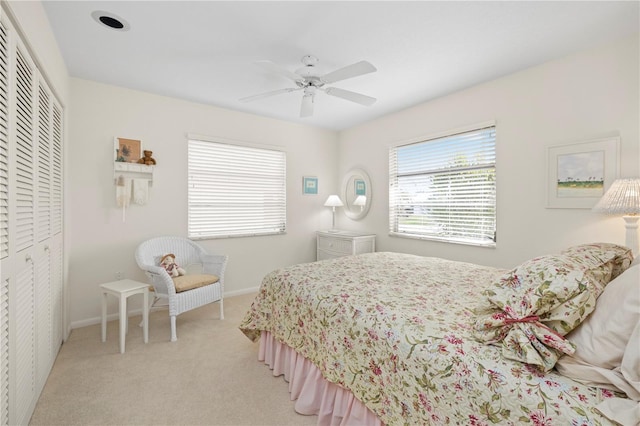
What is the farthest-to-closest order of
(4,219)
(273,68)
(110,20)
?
(273,68) → (110,20) → (4,219)

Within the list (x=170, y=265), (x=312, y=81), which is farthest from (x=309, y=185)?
(x=170, y=265)

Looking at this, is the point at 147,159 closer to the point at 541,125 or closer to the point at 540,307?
the point at 540,307

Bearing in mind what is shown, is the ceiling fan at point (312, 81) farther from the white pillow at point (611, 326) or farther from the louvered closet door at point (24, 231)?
the white pillow at point (611, 326)

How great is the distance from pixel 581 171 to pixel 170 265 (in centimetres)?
397

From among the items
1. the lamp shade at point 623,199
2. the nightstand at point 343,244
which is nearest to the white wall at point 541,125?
the lamp shade at point 623,199

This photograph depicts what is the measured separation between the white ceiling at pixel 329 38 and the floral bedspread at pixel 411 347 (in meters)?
1.85

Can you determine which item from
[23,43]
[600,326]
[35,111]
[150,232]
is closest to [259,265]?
[150,232]

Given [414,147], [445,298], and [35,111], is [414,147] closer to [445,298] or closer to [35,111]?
[445,298]

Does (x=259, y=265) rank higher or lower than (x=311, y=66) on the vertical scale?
lower

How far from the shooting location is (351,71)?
224cm

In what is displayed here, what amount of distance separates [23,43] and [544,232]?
4.09m

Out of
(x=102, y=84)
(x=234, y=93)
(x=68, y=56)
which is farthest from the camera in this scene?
(x=234, y=93)

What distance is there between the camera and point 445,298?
1.75 m

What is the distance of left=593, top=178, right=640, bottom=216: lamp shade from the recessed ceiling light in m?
3.70
